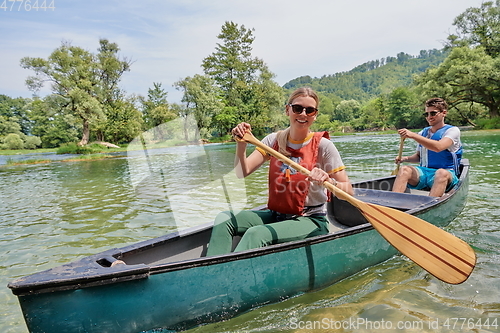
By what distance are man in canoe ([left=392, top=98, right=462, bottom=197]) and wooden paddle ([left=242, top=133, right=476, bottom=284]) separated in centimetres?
201

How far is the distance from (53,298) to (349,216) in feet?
12.3

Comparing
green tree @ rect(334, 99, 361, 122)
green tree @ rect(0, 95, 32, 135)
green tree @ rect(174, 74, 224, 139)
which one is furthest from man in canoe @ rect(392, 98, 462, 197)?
green tree @ rect(334, 99, 361, 122)

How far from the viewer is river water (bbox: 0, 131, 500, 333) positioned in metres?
2.76

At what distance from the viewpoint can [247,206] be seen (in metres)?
7.04

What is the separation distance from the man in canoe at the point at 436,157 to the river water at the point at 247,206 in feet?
2.26

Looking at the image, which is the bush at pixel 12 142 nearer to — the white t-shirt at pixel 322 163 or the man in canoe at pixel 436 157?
the man in canoe at pixel 436 157

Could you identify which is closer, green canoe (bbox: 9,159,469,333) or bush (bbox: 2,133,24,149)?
green canoe (bbox: 9,159,469,333)

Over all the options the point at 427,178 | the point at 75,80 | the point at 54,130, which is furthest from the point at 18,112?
Result: the point at 427,178

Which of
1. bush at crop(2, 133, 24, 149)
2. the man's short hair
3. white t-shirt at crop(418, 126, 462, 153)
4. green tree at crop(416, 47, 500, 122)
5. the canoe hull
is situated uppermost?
green tree at crop(416, 47, 500, 122)

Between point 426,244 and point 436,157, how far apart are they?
267cm

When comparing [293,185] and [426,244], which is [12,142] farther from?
[426,244]

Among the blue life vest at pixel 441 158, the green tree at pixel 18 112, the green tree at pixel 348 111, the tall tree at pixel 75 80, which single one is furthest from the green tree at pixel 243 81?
the green tree at pixel 348 111

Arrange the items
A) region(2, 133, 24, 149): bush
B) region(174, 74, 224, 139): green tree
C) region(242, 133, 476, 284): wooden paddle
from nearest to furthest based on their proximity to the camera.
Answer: region(242, 133, 476, 284): wooden paddle < region(2, 133, 24, 149): bush < region(174, 74, 224, 139): green tree

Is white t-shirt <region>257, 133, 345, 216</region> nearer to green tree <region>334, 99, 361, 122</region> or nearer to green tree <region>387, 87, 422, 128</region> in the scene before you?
green tree <region>387, 87, 422, 128</region>
